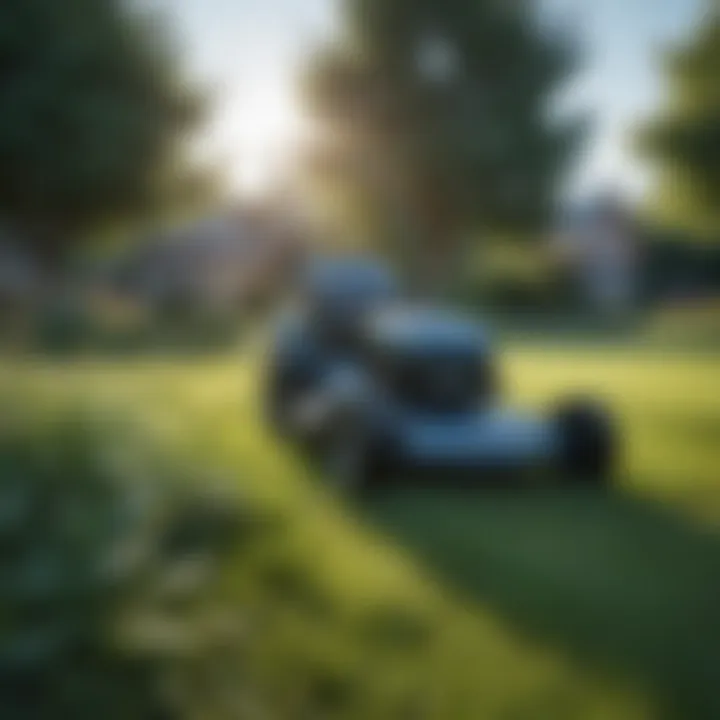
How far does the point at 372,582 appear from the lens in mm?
1118

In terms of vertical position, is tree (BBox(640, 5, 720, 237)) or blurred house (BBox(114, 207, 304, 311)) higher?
tree (BBox(640, 5, 720, 237))

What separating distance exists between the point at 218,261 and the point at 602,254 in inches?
16.7

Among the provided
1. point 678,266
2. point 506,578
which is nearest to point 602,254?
point 678,266

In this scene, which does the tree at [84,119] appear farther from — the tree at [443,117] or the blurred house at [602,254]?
the blurred house at [602,254]

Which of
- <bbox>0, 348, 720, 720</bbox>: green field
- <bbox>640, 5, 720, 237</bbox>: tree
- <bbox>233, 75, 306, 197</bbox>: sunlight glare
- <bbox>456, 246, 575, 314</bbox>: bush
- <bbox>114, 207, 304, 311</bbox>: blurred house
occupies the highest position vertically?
<bbox>640, 5, 720, 237</bbox>: tree

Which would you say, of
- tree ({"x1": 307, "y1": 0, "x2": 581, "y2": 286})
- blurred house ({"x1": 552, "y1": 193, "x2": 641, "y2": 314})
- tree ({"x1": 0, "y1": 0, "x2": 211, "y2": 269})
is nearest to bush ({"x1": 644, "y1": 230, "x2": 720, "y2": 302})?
blurred house ({"x1": 552, "y1": 193, "x2": 641, "y2": 314})

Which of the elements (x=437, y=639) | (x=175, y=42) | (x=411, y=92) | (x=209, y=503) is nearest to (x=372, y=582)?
(x=437, y=639)

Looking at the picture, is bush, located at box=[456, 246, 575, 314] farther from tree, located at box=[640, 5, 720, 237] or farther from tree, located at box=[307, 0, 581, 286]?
tree, located at box=[640, 5, 720, 237]

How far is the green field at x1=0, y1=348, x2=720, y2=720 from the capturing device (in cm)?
108

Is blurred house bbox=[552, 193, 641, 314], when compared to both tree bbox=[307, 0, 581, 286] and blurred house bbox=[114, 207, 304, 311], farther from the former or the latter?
blurred house bbox=[114, 207, 304, 311]

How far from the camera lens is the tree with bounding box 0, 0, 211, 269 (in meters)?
1.16

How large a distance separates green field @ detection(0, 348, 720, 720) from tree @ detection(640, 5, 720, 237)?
16 centimetres

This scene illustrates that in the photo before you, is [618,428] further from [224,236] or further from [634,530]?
[224,236]

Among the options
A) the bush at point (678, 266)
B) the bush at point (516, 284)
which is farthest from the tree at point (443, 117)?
the bush at point (678, 266)
